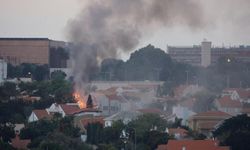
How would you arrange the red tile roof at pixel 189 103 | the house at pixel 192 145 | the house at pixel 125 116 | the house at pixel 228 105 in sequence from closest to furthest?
the house at pixel 192 145 → the house at pixel 125 116 → the house at pixel 228 105 → the red tile roof at pixel 189 103

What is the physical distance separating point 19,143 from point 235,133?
16.5 feet

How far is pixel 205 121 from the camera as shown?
91.4ft

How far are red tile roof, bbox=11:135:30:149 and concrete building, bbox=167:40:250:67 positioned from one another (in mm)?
41042

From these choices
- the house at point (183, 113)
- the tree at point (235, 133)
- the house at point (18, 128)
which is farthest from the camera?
the house at point (183, 113)

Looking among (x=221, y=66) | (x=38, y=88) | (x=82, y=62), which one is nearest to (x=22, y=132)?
(x=38, y=88)

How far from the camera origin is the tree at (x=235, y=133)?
21500 millimetres

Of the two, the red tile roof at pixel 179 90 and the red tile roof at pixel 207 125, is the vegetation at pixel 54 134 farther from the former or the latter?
the red tile roof at pixel 179 90

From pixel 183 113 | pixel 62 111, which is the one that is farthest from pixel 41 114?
pixel 183 113

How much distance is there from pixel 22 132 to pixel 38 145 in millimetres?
2700

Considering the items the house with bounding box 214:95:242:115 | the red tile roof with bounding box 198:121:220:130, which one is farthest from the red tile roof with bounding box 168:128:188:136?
the house with bounding box 214:95:242:115

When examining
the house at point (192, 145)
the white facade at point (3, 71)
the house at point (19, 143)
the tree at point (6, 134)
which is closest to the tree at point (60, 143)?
the house at point (19, 143)

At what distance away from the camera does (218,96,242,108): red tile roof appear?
113ft

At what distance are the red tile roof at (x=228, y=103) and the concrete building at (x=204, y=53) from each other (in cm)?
2829

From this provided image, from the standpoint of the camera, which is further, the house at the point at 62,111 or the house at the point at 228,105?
the house at the point at 228,105
